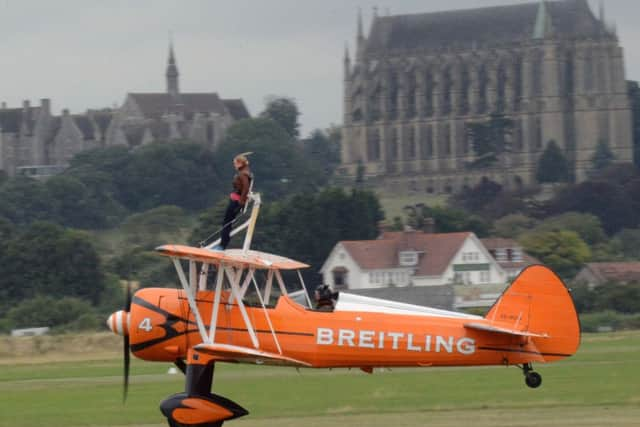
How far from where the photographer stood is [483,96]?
163 m

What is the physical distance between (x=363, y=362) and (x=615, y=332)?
1152 inches

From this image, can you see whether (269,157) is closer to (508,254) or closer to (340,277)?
(508,254)

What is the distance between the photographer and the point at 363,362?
50.7 feet

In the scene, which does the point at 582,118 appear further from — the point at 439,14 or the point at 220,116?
the point at 220,116

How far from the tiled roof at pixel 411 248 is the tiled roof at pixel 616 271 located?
589 cm

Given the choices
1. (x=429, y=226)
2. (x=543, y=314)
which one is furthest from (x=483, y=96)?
(x=543, y=314)

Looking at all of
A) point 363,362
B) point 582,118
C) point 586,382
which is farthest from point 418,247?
point 582,118

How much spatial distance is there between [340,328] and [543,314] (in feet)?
6.62

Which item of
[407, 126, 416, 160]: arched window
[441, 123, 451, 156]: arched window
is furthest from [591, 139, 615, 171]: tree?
[407, 126, 416, 160]: arched window

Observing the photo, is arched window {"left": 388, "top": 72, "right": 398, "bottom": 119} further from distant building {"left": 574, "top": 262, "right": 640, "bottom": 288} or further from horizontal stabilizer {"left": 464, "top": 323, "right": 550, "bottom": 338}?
horizontal stabilizer {"left": 464, "top": 323, "right": 550, "bottom": 338}

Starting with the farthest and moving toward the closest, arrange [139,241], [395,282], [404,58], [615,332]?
[404,58] → [139,241] → [395,282] → [615,332]

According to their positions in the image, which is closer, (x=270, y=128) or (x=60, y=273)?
(x=60, y=273)

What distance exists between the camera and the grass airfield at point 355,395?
18.7 metres

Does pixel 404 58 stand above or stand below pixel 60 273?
above
